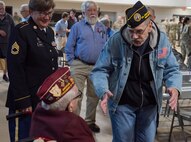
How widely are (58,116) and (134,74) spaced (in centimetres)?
86

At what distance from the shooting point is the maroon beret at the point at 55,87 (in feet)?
5.88

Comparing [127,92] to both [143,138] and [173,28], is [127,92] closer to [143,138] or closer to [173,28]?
[143,138]

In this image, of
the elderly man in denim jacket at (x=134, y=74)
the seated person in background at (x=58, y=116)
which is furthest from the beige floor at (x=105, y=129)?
the seated person in background at (x=58, y=116)

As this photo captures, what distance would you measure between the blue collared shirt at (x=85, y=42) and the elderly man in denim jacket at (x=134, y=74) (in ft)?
5.97

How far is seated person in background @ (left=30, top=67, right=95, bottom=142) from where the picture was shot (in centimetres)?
176

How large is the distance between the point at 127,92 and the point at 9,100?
912mm

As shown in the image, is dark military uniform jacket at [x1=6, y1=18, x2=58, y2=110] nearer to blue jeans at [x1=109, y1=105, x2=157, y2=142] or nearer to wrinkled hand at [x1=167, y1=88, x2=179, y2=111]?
blue jeans at [x1=109, y1=105, x2=157, y2=142]

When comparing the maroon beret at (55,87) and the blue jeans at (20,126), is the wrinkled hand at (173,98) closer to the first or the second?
the maroon beret at (55,87)

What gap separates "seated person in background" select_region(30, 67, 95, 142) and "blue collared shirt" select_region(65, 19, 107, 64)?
99.0 inches

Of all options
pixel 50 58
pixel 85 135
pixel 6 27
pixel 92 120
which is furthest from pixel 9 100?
pixel 6 27

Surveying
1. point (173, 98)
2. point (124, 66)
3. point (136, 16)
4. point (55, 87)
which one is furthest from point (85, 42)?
point (55, 87)

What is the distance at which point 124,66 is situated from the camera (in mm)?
2459

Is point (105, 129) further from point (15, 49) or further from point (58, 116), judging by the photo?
point (58, 116)

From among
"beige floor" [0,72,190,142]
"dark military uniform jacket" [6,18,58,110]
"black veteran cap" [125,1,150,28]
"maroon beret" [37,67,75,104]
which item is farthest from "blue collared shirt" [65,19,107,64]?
"maroon beret" [37,67,75,104]
